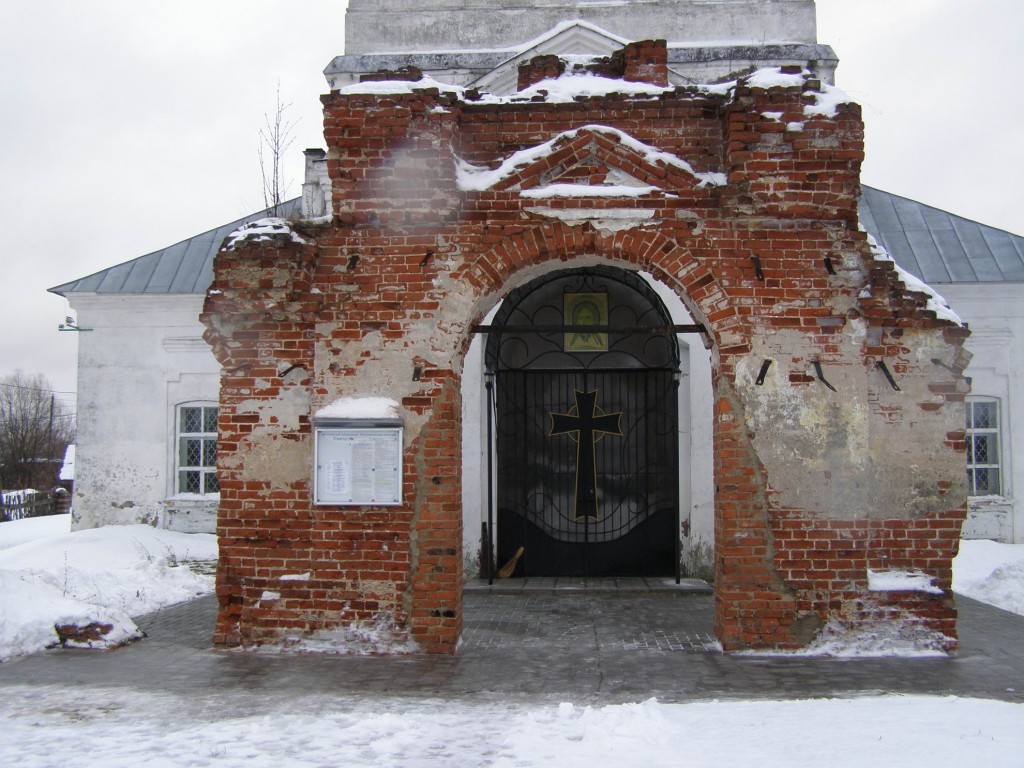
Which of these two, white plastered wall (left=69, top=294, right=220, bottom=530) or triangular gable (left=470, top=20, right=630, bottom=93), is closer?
triangular gable (left=470, top=20, right=630, bottom=93)

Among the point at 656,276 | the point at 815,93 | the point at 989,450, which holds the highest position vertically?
the point at 815,93

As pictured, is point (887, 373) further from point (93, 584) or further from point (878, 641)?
point (93, 584)

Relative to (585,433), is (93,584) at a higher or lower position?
lower

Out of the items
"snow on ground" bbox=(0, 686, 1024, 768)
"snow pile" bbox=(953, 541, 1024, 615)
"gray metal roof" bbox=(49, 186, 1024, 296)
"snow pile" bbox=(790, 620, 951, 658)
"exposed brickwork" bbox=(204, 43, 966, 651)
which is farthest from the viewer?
"gray metal roof" bbox=(49, 186, 1024, 296)

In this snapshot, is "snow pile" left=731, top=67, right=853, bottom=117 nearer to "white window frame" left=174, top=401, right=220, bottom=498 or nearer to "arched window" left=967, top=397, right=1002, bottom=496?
"arched window" left=967, top=397, right=1002, bottom=496

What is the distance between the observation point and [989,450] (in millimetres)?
12375

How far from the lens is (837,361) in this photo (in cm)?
618

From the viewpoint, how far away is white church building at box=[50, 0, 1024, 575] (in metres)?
12.2

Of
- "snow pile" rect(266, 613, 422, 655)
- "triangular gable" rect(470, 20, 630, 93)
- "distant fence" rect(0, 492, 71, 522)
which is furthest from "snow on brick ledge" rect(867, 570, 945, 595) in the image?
"distant fence" rect(0, 492, 71, 522)

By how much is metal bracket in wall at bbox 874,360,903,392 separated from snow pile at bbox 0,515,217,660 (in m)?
5.84

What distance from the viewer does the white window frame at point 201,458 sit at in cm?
1319

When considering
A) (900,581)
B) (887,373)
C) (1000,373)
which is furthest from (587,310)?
(1000,373)

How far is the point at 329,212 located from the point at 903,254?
323 inches

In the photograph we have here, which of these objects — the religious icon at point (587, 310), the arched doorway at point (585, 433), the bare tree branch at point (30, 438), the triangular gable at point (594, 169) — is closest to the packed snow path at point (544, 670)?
the arched doorway at point (585, 433)
